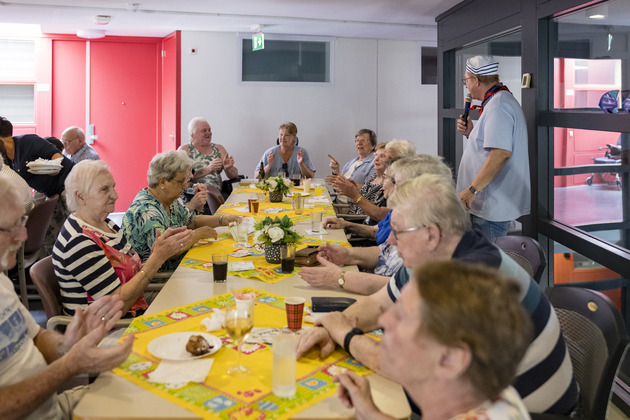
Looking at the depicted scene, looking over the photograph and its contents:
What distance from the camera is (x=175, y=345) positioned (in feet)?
6.11

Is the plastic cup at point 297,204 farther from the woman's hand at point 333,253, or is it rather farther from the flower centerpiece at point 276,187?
the woman's hand at point 333,253

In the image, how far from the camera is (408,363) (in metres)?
1.15

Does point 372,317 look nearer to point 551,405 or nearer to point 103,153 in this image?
point 551,405

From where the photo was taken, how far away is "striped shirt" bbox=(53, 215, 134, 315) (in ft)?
8.38

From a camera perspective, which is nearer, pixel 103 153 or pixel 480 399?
pixel 480 399

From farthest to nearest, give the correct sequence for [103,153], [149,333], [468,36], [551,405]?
[103,153] → [468,36] → [149,333] → [551,405]

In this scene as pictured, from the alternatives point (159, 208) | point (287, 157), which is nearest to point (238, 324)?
point (159, 208)

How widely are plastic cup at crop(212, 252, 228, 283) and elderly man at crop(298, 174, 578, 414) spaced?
0.70 meters

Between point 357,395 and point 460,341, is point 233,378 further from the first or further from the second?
point 460,341

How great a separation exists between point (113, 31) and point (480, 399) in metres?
8.61

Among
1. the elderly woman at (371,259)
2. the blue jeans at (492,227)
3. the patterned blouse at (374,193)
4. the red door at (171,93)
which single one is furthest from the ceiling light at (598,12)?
the red door at (171,93)

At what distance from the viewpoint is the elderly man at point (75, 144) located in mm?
7004

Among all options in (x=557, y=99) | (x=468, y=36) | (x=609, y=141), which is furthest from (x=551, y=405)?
(x=468, y=36)

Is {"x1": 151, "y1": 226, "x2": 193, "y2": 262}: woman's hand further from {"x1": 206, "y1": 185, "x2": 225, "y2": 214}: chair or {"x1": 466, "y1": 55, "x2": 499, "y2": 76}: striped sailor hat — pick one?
{"x1": 206, "y1": 185, "x2": 225, "y2": 214}: chair
